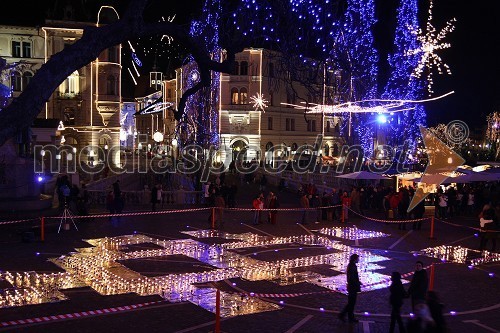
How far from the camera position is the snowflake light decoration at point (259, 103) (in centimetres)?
6373

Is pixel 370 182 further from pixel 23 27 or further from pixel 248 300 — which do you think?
pixel 23 27

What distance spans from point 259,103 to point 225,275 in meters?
48.4

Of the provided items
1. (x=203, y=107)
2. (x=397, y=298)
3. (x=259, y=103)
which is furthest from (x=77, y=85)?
(x=397, y=298)

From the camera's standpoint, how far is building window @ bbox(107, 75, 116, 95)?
2581 inches

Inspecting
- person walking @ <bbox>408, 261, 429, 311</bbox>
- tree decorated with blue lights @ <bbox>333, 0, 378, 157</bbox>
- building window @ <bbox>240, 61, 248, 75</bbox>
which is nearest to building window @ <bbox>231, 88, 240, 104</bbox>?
building window @ <bbox>240, 61, 248, 75</bbox>

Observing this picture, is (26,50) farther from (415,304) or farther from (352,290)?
(415,304)

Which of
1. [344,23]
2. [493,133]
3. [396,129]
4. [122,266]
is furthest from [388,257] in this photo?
[493,133]

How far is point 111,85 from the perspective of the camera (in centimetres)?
6600

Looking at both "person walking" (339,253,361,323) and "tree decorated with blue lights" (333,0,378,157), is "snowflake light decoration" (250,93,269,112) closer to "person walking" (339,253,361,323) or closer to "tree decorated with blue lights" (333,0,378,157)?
"tree decorated with blue lights" (333,0,378,157)

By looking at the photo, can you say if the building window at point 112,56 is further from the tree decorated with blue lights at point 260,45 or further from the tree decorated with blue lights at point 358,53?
the tree decorated with blue lights at point 358,53

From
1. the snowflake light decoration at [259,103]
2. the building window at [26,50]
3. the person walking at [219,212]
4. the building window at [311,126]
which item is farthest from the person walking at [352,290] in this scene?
the building window at [311,126]

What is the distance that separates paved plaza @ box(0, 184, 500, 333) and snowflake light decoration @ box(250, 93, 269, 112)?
39.2 m

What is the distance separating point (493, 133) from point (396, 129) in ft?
69.7

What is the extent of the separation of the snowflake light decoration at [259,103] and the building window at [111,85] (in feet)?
56.1
